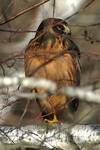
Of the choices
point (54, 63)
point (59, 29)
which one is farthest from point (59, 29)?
point (54, 63)

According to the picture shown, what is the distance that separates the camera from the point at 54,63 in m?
4.07

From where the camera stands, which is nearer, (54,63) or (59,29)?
(59,29)

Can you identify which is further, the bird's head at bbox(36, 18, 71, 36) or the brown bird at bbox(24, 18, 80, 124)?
the brown bird at bbox(24, 18, 80, 124)

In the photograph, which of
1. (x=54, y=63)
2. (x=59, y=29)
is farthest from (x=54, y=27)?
(x=54, y=63)

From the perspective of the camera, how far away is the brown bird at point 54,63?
3.76 m

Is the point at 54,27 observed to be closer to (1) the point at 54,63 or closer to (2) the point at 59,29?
(2) the point at 59,29

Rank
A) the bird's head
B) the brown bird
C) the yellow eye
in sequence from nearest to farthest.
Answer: the bird's head, the yellow eye, the brown bird

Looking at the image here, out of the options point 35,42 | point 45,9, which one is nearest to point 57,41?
point 35,42

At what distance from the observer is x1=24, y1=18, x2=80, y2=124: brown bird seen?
148 inches

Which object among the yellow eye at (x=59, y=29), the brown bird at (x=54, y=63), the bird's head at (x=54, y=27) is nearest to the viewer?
the bird's head at (x=54, y=27)

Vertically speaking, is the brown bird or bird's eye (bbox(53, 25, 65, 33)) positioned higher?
bird's eye (bbox(53, 25, 65, 33))

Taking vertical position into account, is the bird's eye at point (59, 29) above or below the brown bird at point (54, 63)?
above

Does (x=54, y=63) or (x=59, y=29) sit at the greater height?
(x=59, y=29)

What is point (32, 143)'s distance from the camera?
3178 mm
